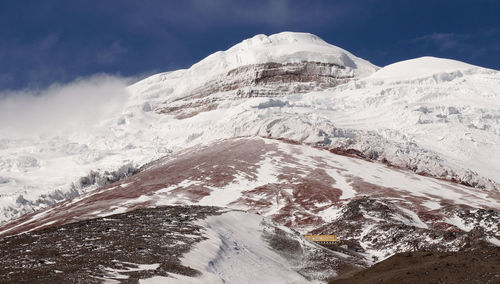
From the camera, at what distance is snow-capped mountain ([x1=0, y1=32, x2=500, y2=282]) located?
84.6 meters

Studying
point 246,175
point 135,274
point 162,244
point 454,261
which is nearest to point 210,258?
point 162,244

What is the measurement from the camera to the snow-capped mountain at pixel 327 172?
84.6 meters

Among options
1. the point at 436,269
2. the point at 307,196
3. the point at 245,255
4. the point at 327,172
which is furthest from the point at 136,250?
the point at 327,172

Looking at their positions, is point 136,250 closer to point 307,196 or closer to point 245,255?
point 245,255

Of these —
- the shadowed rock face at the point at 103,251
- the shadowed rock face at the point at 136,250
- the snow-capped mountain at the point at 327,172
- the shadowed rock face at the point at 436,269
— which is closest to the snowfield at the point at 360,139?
the snow-capped mountain at the point at 327,172

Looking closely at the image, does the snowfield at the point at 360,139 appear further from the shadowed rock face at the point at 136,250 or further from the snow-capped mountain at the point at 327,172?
the shadowed rock face at the point at 136,250

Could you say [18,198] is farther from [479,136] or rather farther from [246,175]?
[479,136]

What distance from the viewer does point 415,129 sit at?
16738 centimetres

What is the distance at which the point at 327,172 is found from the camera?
4998 inches

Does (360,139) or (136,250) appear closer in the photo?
(136,250)

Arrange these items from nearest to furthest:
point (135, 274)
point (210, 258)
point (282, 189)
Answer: point (135, 274), point (210, 258), point (282, 189)

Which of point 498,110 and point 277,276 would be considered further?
point 498,110

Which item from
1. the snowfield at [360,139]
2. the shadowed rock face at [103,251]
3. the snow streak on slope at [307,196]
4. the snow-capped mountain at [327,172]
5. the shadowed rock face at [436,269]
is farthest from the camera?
the snowfield at [360,139]

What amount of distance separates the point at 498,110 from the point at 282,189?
98.4m
